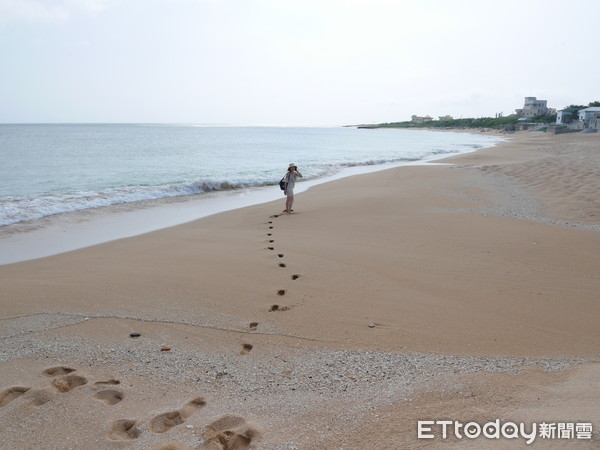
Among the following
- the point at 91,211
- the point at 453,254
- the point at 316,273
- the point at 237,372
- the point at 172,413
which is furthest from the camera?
the point at 91,211

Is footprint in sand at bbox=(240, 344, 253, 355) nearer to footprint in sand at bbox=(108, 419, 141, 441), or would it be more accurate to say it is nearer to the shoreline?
footprint in sand at bbox=(108, 419, 141, 441)

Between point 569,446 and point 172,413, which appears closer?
point 569,446

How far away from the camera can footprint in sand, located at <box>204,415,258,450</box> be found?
2766 millimetres

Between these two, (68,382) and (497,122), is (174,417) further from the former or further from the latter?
(497,122)

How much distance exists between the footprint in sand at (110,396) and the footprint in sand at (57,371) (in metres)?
0.53

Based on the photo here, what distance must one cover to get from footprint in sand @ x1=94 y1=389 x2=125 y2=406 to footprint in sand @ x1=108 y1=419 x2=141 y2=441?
0.92ft

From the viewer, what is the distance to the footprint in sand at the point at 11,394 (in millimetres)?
3244

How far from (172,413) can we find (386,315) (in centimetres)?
254

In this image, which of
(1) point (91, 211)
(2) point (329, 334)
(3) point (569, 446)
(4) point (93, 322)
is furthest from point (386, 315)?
(1) point (91, 211)

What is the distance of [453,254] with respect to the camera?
708cm

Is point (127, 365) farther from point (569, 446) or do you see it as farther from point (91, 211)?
point (91, 211)

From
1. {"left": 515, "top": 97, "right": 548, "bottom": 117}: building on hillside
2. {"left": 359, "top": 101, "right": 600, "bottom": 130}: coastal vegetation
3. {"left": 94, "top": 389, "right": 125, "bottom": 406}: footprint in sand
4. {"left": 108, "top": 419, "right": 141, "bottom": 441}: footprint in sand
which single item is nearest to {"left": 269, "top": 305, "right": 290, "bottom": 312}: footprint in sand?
{"left": 94, "top": 389, "right": 125, "bottom": 406}: footprint in sand

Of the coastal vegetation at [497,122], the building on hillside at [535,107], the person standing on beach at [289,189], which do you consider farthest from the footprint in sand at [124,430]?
the building on hillside at [535,107]

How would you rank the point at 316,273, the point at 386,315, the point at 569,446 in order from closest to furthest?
the point at 569,446 → the point at 386,315 → the point at 316,273
